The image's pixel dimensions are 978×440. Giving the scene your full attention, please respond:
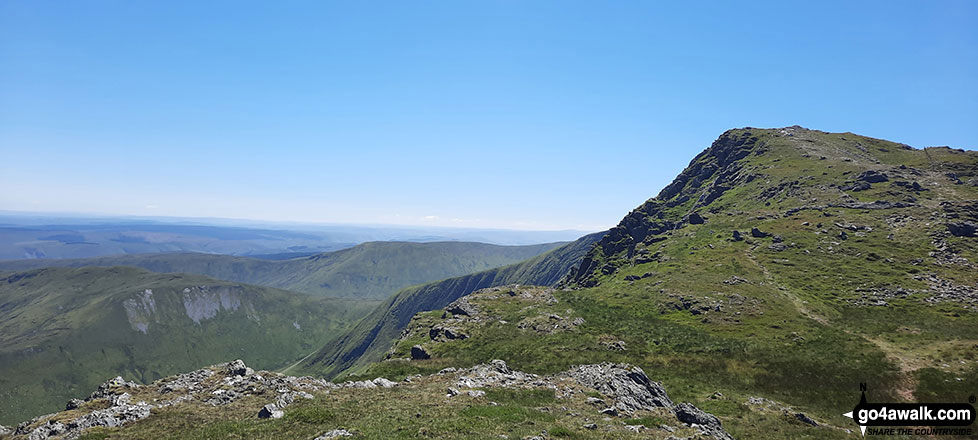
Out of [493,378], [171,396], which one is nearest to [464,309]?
[493,378]

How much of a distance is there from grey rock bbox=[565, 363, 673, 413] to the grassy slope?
25.6 ft

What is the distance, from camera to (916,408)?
47.0m

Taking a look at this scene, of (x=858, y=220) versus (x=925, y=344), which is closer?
(x=925, y=344)

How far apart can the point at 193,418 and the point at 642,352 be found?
68347 mm

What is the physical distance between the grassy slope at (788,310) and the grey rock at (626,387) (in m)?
7.81

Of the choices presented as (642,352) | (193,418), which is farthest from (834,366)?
(193,418)

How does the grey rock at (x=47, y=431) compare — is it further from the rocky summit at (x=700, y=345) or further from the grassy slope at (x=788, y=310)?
the grassy slope at (x=788, y=310)

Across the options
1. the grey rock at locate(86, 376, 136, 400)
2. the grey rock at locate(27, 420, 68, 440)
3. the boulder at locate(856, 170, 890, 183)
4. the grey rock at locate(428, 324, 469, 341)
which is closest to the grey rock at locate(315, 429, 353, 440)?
the grey rock at locate(27, 420, 68, 440)

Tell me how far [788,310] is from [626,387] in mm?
60518

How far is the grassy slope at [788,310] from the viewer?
55281mm

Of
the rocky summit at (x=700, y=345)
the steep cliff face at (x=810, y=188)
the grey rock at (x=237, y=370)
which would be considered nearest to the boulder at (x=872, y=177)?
the steep cliff face at (x=810, y=188)

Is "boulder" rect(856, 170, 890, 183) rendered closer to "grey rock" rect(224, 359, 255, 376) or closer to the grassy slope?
the grassy slope

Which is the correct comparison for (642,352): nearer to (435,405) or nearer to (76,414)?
(435,405)

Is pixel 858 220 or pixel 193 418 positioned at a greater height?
pixel 858 220
